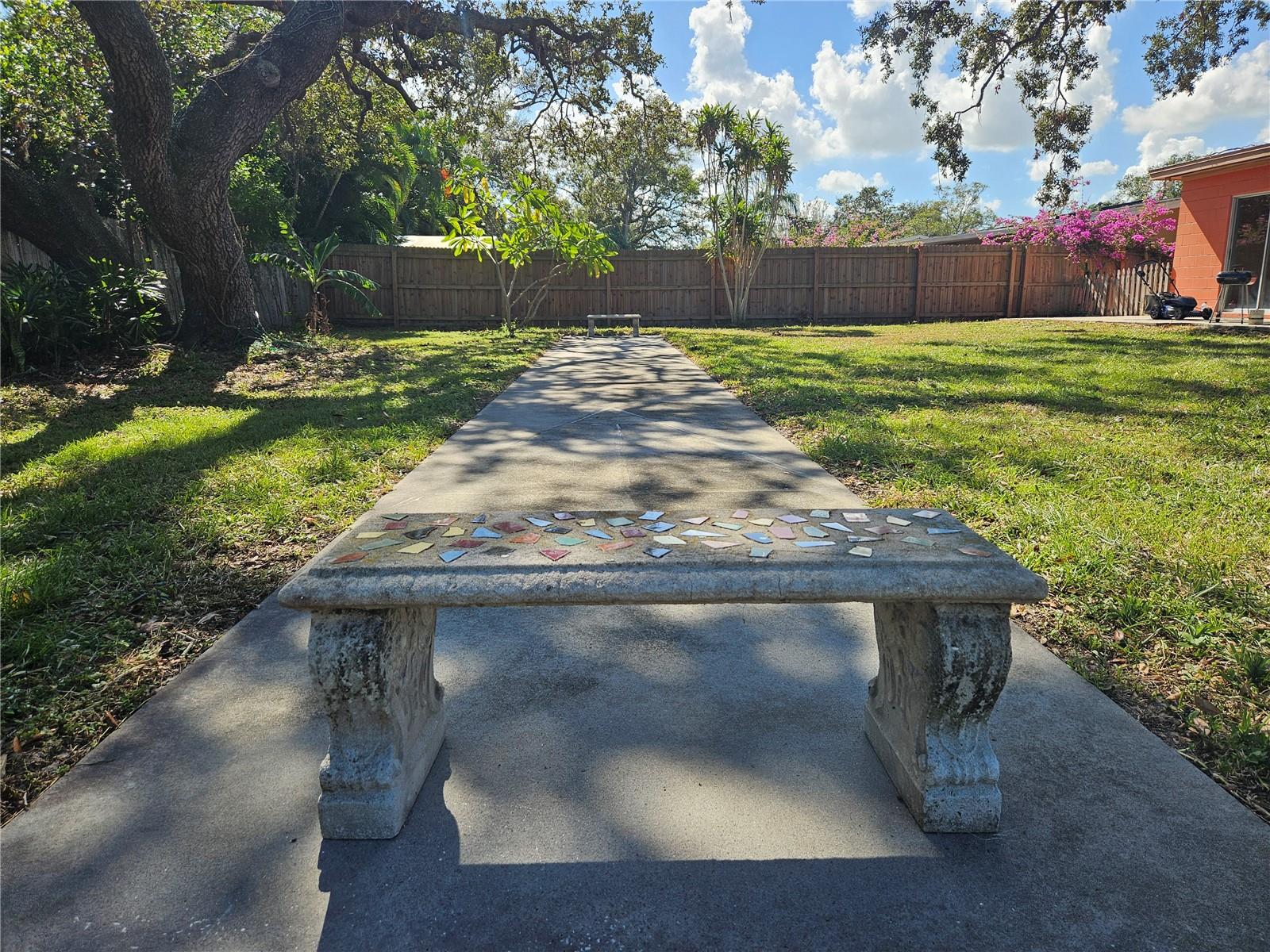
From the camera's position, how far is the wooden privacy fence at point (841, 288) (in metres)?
20.5

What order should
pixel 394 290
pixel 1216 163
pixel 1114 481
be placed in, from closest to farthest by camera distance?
pixel 1114 481 < pixel 1216 163 < pixel 394 290

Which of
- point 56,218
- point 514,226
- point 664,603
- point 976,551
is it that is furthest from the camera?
point 514,226

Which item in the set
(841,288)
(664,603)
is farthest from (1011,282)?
(664,603)

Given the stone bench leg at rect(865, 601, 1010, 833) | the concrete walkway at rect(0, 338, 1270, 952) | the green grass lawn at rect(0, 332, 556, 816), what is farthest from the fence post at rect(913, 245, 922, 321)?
the stone bench leg at rect(865, 601, 1010, 833)

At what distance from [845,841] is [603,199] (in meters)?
46.4

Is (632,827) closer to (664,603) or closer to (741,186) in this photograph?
(664,603)

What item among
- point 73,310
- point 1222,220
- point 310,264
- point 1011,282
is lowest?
point 73,310

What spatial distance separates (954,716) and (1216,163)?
1658 cm

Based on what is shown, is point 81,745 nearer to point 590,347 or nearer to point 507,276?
point 590,347

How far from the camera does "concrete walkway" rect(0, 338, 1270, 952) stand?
1637 millimetres

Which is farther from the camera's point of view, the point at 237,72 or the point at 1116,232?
the point at 1116,232

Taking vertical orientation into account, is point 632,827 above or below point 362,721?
below

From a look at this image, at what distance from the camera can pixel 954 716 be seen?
1963 millimetres

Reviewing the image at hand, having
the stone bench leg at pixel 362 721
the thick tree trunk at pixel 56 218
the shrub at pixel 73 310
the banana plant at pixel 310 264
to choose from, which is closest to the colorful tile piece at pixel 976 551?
the stone bench leg at pixel 362 721
